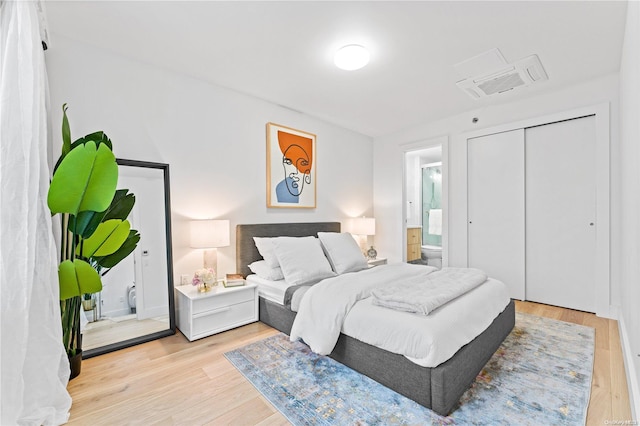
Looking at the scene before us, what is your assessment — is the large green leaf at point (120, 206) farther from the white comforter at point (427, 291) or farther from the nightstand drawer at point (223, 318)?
the white comforter at point (427, 291)

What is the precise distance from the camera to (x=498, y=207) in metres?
3.88

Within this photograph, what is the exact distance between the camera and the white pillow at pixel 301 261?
286 cm

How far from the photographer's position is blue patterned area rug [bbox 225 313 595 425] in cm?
159

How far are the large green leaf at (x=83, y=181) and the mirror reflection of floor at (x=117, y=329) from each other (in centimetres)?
124

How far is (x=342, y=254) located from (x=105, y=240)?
2.20 meters

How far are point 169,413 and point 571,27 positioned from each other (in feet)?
12.6

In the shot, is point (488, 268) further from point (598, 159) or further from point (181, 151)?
point (181, 151)

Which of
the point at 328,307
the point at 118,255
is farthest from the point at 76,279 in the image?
the point at 328,307

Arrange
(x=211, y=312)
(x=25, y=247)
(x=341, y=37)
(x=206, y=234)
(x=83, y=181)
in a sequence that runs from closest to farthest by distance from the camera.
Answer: (x=25, y=247) → (x=83, y=181) → (x=341, y=37) → (x=211, y=312) → (x=206, y=234)

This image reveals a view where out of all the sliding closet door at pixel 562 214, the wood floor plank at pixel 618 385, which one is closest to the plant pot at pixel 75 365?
the wood floor plank at pixel 618 385

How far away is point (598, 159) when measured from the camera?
3.12 metres

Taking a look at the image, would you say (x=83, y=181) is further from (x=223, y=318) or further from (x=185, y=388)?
(x=223, y=318)

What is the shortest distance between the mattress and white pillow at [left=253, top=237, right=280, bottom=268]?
196 mm

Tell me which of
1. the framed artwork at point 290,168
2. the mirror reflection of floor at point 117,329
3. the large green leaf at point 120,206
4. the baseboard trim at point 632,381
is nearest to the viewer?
the baseboard trim at point 632,381
